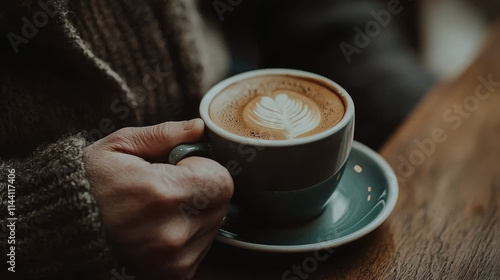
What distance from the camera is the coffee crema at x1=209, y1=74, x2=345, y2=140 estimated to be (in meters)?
0.61

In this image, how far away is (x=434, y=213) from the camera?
0.66 m

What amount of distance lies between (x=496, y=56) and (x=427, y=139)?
0.36 metres

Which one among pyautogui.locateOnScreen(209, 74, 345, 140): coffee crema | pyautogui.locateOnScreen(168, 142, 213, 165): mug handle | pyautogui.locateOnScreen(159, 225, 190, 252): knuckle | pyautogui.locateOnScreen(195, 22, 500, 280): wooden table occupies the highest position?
pyautogui.locateOnScreen(209, 74, 345, 140): coffee crema

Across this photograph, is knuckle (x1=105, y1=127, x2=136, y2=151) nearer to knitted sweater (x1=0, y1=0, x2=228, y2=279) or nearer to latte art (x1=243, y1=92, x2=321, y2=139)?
knitted sweater (x1=0, y1=0, x2=228, y2=279)

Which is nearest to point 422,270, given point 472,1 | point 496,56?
point 496,56

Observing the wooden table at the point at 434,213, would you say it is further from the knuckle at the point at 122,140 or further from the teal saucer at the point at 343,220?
the knuckle at the point at 122,140

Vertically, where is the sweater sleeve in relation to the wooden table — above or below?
above

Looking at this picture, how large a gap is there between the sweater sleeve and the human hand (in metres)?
0.02

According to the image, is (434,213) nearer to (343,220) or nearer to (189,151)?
(343,220)

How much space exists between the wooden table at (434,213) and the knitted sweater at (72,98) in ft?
0.56

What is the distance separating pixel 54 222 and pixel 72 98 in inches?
10.6

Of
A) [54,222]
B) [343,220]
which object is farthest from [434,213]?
[54,222]

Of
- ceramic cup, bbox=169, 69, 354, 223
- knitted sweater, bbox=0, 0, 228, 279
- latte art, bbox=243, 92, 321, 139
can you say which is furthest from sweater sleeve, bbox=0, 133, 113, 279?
latte art, bbox=243, 92, 321, 139

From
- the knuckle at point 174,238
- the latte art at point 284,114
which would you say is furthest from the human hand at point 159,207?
the latte art at point 284,114
